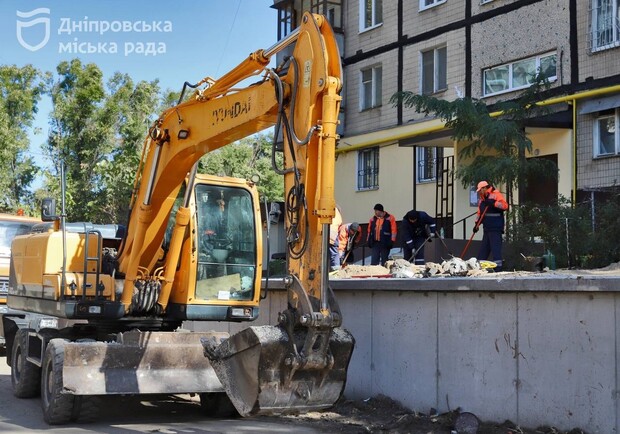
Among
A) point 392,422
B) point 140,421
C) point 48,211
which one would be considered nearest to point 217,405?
point 140,421

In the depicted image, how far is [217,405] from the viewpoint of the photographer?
9.71m

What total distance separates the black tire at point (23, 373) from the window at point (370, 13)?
17637 millimetres

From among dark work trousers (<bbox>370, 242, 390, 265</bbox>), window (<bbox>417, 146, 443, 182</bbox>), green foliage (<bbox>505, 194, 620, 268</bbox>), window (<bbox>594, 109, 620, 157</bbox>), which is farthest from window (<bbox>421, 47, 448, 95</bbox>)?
green foliage (<bbox>505, 194, 620, 268</bbox>)

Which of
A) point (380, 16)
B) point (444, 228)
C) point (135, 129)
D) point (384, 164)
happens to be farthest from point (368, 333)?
point (135, 129)

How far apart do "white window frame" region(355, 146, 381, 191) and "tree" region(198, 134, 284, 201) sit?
11.0 meters

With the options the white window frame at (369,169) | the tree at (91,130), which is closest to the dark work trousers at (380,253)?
the white window frame at (369,169)

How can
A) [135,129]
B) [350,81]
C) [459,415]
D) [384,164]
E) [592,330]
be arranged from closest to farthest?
[592,330] < [459,415] < [384,164] < [350,81] < [135,129]

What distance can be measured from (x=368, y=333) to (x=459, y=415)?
201cm

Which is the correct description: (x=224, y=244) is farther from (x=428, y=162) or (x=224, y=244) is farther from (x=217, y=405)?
(x=428, y=162)

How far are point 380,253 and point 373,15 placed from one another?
11.5 m

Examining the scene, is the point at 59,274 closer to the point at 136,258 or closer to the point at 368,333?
the point at 136,258

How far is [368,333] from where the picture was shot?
10195mm

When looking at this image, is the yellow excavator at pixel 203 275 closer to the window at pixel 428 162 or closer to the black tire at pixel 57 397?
the black tire at pixel 57 397

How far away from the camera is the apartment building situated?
1884 centimetres
